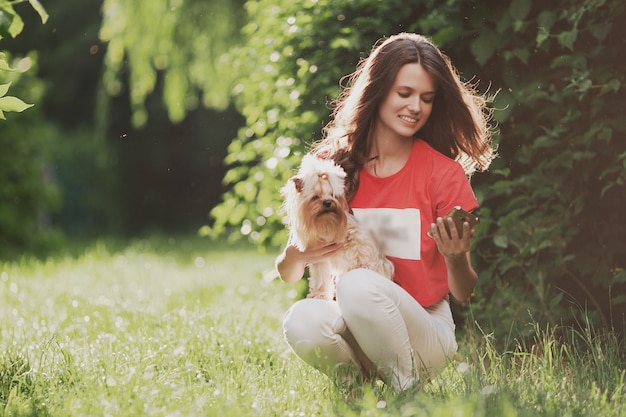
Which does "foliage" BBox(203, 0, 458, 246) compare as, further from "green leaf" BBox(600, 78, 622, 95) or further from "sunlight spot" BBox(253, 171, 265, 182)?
"green leaf" BBox(600, 78, 622, 95)

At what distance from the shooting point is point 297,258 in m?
3.46

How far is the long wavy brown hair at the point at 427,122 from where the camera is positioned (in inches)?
135

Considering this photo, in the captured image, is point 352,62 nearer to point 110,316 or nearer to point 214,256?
point 110,316

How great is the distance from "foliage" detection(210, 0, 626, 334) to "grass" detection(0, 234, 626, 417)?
28cm

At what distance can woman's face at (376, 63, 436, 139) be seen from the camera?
3.40 metres

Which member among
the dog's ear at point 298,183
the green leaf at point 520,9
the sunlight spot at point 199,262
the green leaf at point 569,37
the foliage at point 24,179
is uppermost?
the green leaf at point 520,9

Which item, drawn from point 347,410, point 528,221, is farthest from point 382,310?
point 528,221

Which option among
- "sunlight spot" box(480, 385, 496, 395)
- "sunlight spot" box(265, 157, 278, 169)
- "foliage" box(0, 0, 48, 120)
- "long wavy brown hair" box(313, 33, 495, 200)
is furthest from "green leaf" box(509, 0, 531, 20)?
"foliage" box(0, 0, 48, 120)

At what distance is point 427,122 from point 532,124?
981mm

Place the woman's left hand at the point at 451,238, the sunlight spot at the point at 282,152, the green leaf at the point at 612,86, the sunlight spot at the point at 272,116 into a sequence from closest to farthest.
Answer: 1. the woman's left hand at the point at 451,238
2. the green leaf at the point at 612,86
3. the sunlight spot at the point at 282,152
4. the sunlight spot at the point at 272,116

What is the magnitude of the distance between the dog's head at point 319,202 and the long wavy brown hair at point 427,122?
0.20m

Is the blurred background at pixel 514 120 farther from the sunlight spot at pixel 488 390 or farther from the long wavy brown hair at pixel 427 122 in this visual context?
the sunlight spot at pixel 488 390

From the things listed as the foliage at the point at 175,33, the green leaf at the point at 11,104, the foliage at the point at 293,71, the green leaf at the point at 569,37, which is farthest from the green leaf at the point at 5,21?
the foliage at the point at 175,33

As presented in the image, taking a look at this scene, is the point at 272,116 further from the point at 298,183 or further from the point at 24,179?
the point at 24,179
